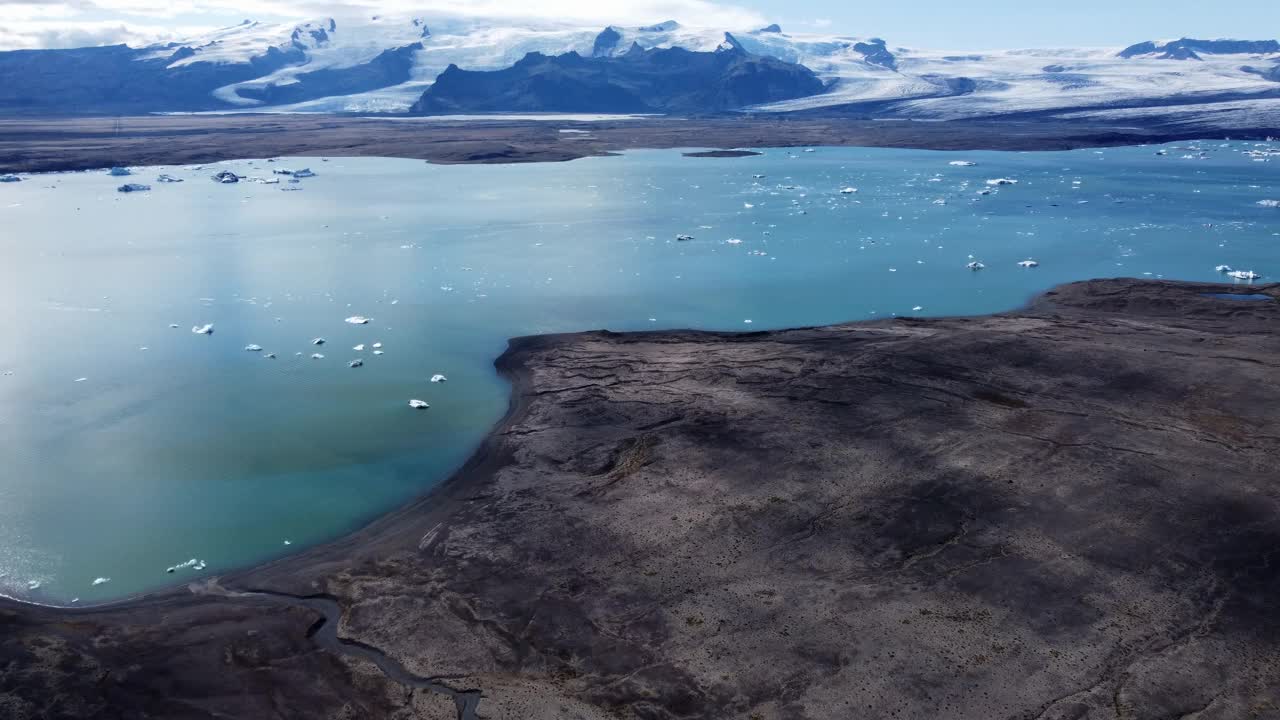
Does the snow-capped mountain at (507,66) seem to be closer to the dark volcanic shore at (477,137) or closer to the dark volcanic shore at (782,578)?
the dark volcanic shore at (477,137)

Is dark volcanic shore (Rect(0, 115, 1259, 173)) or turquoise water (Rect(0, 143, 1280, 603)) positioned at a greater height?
dark volcanic shore (Rect(0, 115, 1259, 173))

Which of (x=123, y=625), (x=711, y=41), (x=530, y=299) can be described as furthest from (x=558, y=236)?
(x=711, y=41)

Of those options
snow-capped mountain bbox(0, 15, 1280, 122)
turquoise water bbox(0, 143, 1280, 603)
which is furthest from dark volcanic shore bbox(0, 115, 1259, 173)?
snow-capped mountain bbox(0, 15, 1280, 122)

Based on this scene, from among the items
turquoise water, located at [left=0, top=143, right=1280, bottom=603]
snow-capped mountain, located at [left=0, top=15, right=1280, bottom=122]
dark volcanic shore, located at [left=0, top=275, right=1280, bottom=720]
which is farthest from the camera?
snow-capped mountain, located at [left=0, top=15, right=1280, bottom=122]

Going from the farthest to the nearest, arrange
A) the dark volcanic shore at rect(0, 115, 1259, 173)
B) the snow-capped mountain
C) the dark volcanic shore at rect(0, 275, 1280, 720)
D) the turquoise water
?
the snow-capped mountain → the dark volcanic shore at rect(0, 115, 1259, 173) → the turquoise water → the dark volcanic shore at rect(0, 275, 1280, 720)

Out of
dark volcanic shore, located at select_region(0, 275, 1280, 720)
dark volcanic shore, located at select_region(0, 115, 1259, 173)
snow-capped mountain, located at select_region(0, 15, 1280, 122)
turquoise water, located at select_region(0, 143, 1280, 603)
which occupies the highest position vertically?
snow-capped mountain, located at select_region(0, 15, 1280, 122)

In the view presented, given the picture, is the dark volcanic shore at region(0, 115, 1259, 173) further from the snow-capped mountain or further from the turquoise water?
the snow-capped mountain
